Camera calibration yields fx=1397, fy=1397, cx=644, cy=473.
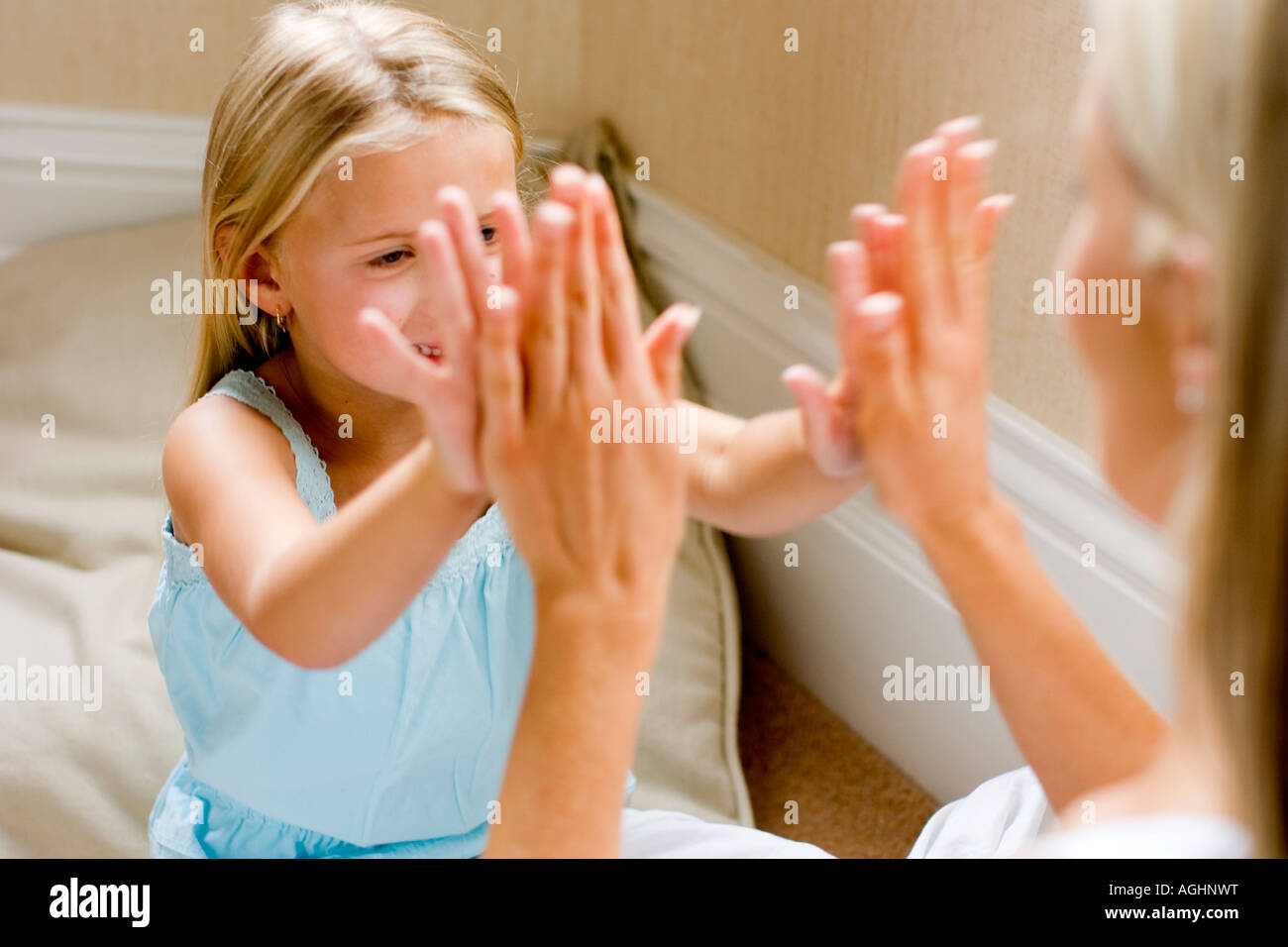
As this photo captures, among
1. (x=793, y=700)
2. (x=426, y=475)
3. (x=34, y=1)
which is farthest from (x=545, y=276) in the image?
(x=34, y=1)

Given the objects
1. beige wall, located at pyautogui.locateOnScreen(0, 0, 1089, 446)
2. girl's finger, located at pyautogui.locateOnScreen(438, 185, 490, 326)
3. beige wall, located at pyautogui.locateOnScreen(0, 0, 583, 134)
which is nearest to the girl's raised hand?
girl's finger, located at pyautogui.locateOnScreen(438, 185, 490, 326)

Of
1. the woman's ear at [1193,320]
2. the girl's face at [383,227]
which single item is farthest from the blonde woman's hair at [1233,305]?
the girl's face at [383,227]

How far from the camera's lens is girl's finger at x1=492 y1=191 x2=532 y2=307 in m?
0.60

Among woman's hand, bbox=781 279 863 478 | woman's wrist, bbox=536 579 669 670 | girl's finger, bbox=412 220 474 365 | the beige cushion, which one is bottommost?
the beige cushion

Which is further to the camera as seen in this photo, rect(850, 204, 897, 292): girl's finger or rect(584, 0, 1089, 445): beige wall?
rect(584, 0, 1089, 445): beige wall

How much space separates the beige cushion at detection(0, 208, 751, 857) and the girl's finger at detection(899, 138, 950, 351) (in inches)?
32.3

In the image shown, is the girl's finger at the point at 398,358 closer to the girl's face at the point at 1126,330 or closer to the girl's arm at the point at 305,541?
the girl's arm at the point at 305,541

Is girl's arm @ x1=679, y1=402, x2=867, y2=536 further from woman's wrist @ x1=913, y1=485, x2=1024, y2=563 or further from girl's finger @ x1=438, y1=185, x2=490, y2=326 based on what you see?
girl's finger @ x1=438, y1=185, x2=490, y2=326

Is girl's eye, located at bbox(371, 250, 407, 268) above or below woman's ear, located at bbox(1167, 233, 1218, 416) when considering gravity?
below

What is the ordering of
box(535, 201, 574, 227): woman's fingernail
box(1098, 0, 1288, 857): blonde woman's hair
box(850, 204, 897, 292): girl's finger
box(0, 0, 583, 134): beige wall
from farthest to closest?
box(0, 0, 583, 134): beige wall
box(850, 204, 897, 292): girl's finger
box(535, 201, 574, 227): woman's fingernail
box(1098, 0, 1288, 857): blonde woman's hair

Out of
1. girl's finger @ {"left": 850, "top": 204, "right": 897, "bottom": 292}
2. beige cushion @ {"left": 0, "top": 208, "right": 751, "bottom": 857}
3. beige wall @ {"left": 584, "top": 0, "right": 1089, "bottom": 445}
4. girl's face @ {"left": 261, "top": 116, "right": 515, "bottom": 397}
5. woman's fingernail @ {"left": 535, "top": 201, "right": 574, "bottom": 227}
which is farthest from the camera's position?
beige cushion @ {"left": 0, "top": 208, "right": 751, "bottom": 857}

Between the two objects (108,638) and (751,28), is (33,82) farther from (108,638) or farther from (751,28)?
(751,28)

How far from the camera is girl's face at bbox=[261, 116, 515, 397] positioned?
941mm

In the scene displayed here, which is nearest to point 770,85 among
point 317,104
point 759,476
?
point 317,104
